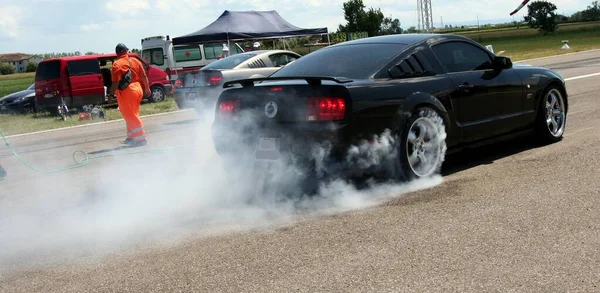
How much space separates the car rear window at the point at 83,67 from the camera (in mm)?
19578

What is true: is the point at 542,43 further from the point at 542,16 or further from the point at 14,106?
the point at 14,106

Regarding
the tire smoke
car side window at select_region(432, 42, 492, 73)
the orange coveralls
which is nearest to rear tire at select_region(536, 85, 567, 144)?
car side window at select_region(432, 42, 492, 73)

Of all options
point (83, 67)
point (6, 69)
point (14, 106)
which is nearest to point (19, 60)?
point (6, 69)

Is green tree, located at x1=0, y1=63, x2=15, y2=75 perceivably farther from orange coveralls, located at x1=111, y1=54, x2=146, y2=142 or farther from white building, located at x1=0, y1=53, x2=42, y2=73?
orange coveralls, located at x1=111, y1=54, x2=146, y2=142

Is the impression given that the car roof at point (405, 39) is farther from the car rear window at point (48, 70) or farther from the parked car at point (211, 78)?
the car rear window at point (48, 70)

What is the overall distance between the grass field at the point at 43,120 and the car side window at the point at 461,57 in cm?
1157

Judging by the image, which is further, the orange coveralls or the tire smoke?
the orange coveralls

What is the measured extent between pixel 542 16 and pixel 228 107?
80.7 meters

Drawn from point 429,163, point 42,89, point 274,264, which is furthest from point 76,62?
point 274,264

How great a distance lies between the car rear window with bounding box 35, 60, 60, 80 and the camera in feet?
64.1

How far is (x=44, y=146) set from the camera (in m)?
12.1

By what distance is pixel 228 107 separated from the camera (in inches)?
242

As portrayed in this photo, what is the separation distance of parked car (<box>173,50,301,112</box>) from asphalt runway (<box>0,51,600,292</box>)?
5.87 meters

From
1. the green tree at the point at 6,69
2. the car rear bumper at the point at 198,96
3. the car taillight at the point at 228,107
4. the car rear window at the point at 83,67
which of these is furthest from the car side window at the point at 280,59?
the green tree at the point at 6,69
